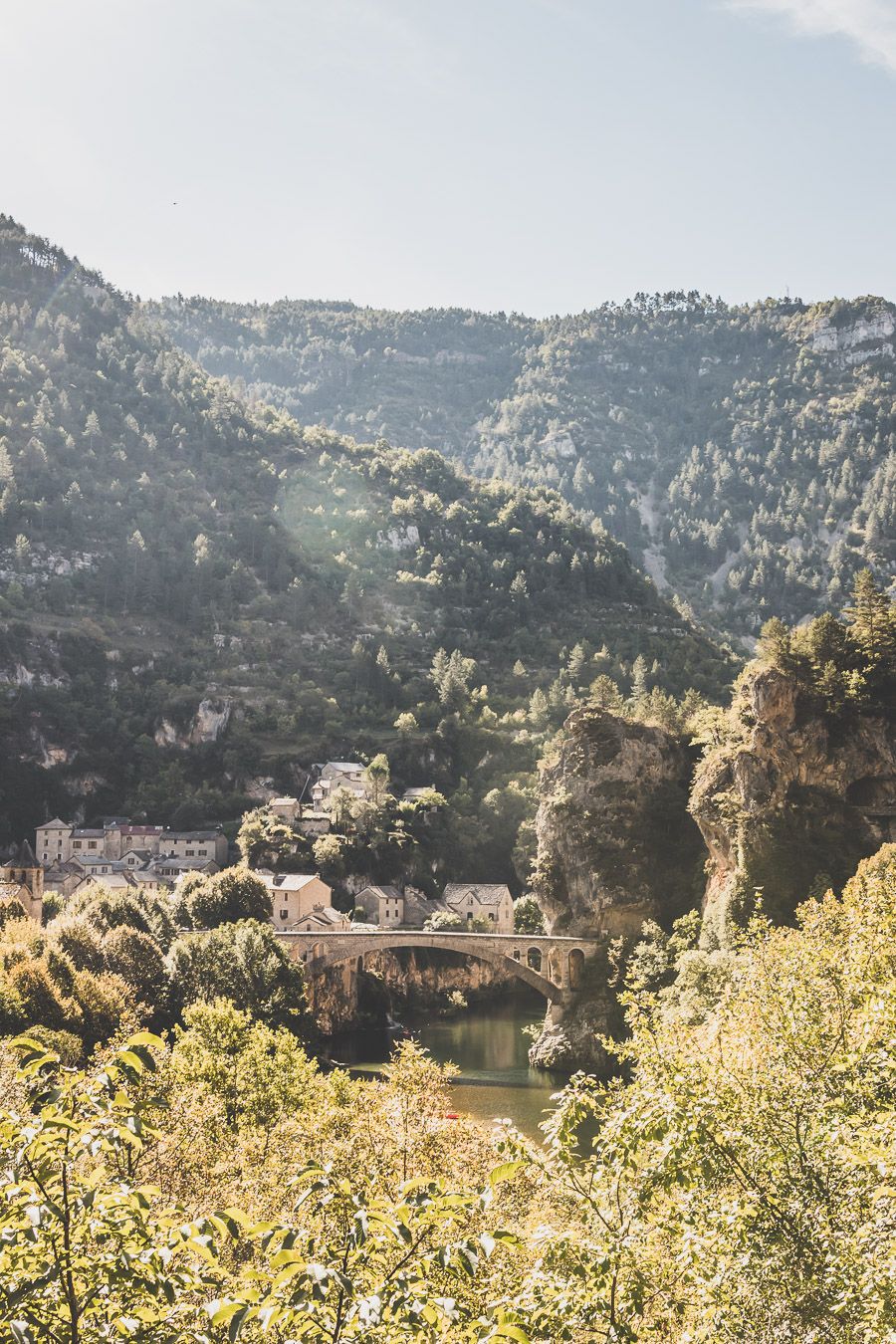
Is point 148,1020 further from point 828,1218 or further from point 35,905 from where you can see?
point 828,1218

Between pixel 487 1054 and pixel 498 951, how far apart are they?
289 inches

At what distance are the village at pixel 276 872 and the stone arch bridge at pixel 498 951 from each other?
672cm

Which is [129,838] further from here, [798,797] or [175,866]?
[798,797]

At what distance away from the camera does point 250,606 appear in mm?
151750

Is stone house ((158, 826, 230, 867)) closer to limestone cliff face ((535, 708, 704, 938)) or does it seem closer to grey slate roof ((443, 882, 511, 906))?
grey slate roof ((443, 882, 511, 906))

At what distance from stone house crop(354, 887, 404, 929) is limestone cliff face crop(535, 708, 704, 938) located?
28.3 meters

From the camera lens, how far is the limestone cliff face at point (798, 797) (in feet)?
170

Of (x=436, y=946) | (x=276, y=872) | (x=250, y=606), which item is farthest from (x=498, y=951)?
(x=250, y=606)

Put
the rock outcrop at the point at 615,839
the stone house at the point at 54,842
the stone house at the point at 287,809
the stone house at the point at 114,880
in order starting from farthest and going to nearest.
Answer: the stone house at the point at 54,842
the stone house at the point at 287,809
the stone house at the point at 114,880
the rock outcrop at the point at 615,839

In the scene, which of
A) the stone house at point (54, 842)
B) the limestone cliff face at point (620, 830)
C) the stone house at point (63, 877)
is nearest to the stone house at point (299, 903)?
the stone house at point (63, 877)

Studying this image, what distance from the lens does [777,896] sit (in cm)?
5138

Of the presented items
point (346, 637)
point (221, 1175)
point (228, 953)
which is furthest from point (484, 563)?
point (221, 1175)

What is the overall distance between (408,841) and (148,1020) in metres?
52.5

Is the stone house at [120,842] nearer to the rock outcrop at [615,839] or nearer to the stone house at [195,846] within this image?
the stone house at [195,846]
